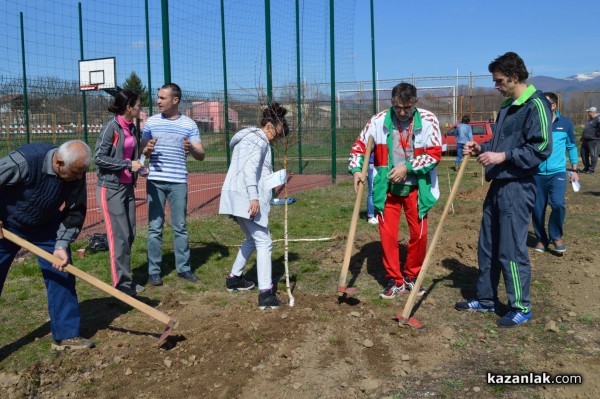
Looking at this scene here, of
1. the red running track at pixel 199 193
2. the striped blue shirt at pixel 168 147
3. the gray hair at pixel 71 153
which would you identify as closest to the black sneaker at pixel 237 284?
the striped blue shirt at pixel 168 147

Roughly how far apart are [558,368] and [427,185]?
1.96 meters

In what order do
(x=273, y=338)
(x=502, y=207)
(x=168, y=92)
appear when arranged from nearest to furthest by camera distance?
(x=273, y=338)
(x=502, y=207)
(x=168, y=92)

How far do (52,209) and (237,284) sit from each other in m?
2.06

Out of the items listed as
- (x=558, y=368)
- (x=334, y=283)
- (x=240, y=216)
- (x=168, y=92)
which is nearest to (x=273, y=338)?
(x=240, y=216)

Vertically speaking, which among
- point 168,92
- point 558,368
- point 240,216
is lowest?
point 558,368

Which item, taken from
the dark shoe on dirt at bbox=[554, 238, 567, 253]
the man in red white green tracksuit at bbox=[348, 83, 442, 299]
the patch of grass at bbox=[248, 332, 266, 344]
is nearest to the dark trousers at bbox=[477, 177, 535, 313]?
the man in red white green tracksuit at bbox=[348, 83, 442, 299]

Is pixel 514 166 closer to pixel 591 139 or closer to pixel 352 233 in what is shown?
pixel 352 233

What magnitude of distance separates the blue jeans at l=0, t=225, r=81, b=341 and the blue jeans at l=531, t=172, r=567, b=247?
5326 millimetres

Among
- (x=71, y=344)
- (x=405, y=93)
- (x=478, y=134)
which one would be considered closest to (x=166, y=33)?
(x=405, y=93)

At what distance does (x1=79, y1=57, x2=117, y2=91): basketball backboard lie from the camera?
1055cm

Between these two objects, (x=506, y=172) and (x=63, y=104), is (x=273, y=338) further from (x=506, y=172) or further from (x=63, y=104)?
(x=63, y=104)

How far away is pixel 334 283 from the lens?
583 centimetres

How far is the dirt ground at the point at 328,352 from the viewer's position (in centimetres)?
362

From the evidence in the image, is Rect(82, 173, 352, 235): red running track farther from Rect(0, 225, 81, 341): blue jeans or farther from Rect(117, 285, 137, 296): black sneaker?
Rect(0, 225, 81, 341): blue jeans
